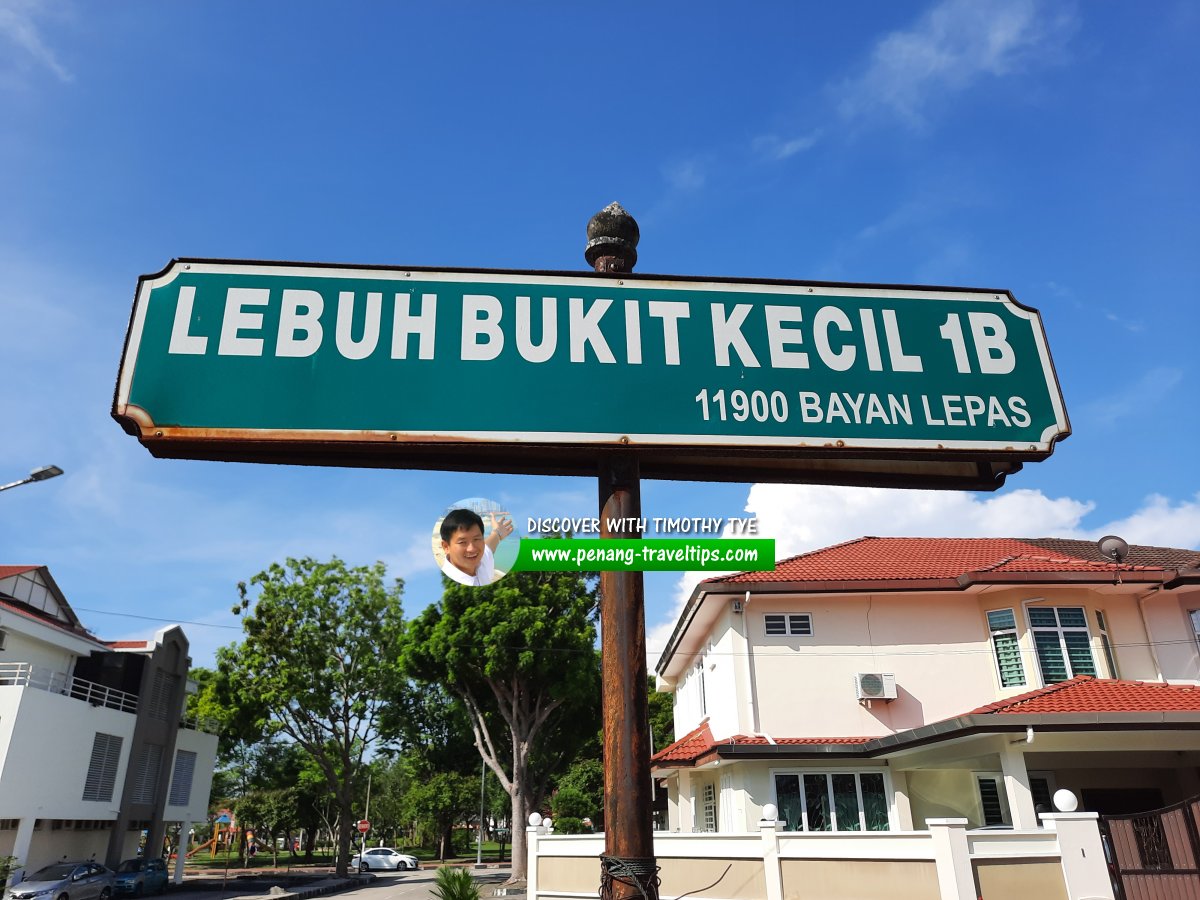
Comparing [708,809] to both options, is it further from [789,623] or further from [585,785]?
[585,785]

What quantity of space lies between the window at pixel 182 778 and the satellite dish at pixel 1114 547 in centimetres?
3462

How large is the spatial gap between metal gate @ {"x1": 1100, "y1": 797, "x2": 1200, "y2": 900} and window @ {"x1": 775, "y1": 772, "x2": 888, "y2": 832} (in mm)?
6465

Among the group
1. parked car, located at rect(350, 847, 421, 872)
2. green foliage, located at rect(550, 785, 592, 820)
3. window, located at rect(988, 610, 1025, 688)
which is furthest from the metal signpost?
parked car, located at rect(350, 847, 421, 872)

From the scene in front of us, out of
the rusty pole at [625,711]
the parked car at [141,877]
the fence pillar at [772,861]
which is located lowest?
the parked car at [141,877]

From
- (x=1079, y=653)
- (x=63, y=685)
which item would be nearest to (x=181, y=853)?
(x=63, y=685)

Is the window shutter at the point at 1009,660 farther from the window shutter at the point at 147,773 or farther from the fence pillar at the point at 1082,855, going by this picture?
the window shutter at the point at 147,773

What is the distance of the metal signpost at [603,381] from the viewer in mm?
2525

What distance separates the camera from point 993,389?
280cm

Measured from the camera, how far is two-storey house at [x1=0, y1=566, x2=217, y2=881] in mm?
23109

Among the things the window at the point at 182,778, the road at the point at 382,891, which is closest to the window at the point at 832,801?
the road at the point at 382,891

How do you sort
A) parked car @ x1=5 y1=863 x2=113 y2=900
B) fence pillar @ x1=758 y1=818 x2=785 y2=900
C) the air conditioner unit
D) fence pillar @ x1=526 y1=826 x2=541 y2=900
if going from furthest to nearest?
parked car @ x1=5 y1=863 x2=113 y2=900
the air conditioner unit
fence pillar @ x1=526 y1=826 x2=541 y2=900
fence pillar @ x1=758 y1=818 x2=785 y2=900

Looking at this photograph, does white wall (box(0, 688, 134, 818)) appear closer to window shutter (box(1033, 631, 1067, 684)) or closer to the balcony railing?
the balcony railing

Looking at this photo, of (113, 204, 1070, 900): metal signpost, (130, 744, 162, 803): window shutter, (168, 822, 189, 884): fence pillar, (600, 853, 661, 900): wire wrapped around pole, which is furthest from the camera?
(168, 822, 189, 884): fence pillar

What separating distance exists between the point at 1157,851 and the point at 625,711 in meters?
10.5
